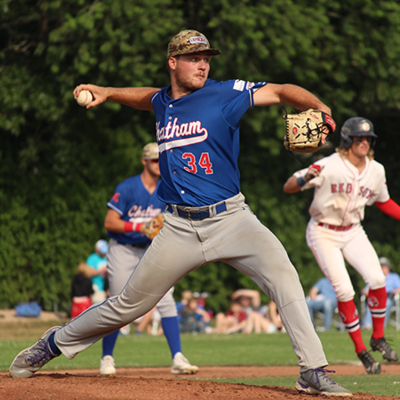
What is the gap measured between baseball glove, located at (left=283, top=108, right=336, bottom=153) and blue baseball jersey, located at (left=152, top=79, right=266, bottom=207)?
Result: 0.37 m

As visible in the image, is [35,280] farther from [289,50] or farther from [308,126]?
[308,126]

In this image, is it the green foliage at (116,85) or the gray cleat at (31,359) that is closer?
the gray cleat at (31,359)

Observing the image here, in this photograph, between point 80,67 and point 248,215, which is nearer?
point 248,215

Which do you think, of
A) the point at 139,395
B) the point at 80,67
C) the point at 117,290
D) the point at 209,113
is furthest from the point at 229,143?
the point at 80,67

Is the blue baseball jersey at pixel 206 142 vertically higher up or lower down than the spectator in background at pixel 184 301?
higher up

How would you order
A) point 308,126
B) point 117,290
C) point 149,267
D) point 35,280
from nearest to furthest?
point 308,126 < point 149,267 < point 117,290 < point 35,280

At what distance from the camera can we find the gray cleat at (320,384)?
416 cm

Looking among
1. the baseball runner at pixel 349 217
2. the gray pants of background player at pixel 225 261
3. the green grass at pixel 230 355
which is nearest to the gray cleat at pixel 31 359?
the gray pants of background player at pixel 225 261

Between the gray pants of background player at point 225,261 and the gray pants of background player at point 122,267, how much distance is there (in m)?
2.00

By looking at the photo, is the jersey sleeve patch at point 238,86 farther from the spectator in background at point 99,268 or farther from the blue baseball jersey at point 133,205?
the spectator in background at point 99,268

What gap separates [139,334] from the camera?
1354 centimetres

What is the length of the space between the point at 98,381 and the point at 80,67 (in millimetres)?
9791

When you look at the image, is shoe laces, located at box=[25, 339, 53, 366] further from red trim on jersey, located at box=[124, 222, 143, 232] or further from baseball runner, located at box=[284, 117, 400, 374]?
baseball runner, located at box=[284, 117, 400, 374]

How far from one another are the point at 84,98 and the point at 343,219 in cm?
364
